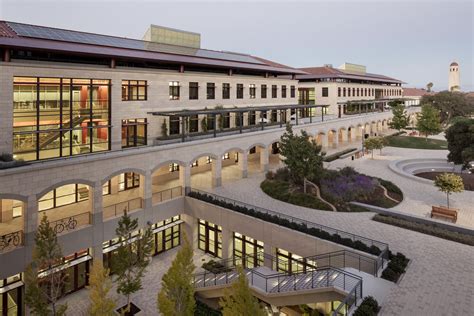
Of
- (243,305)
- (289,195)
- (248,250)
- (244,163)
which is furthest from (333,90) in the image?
(243,305)

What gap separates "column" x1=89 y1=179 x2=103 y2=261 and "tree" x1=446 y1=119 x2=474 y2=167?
30.0 meters

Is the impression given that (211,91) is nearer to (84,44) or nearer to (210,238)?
(84,44)

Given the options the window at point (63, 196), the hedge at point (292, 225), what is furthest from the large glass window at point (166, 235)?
the window at point (63, 196)

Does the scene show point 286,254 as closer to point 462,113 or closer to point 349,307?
point 349,307

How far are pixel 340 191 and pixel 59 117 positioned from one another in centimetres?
2242

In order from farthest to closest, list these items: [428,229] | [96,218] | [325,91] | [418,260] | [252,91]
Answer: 1. [325,91]
2. [252,91]
3. [96,218]
4. [428,229]
5. [418,260]

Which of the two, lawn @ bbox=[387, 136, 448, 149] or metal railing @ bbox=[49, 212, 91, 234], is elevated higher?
lawn @ bbox=[387, 136, 448, 149]

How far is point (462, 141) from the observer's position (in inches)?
1248

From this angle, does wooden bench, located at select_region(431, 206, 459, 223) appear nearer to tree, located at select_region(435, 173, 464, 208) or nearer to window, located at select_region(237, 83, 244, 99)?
tree, located at select_region(435, 173, 464, 208)

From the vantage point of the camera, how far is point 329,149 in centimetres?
5441

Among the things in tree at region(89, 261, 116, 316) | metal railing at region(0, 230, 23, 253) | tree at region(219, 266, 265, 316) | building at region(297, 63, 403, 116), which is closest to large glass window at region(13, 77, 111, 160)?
metal railing at region(0, 230, 23, 253)

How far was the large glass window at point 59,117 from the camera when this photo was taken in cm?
2238

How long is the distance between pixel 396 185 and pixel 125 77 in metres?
26.9

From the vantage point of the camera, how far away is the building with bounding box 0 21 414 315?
19875 mm
